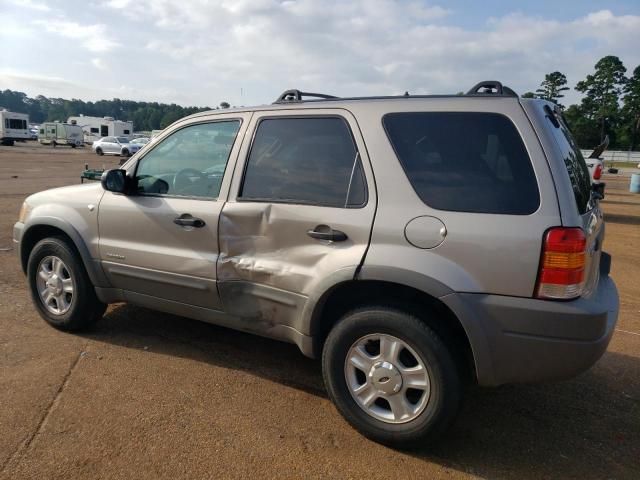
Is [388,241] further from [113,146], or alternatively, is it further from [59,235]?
[113,146]

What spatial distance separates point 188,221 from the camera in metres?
3.59

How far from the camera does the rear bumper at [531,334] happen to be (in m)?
2.53

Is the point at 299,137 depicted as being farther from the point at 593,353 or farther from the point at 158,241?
the point at 593,353

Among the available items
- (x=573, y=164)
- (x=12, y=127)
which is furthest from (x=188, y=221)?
(x=12, y=127)

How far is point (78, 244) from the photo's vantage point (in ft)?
13.6

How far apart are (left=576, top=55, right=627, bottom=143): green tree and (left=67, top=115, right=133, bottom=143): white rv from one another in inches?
2627

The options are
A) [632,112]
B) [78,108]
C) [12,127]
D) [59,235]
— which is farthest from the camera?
[78,108]

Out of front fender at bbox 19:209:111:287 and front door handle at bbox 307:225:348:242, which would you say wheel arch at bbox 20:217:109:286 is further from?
front door handle at bbox 307:225:348:242

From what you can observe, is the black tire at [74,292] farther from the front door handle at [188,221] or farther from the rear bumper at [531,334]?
the rear bumper at [531,334]

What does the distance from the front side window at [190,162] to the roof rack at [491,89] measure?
1595 millimetres

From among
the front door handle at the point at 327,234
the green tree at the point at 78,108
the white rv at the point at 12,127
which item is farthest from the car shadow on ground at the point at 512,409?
the green tree at the point at 78,108

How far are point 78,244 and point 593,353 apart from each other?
3.67 m

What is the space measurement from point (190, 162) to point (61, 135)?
53841 millimetres

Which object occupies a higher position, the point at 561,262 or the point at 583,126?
the point at 583,126
